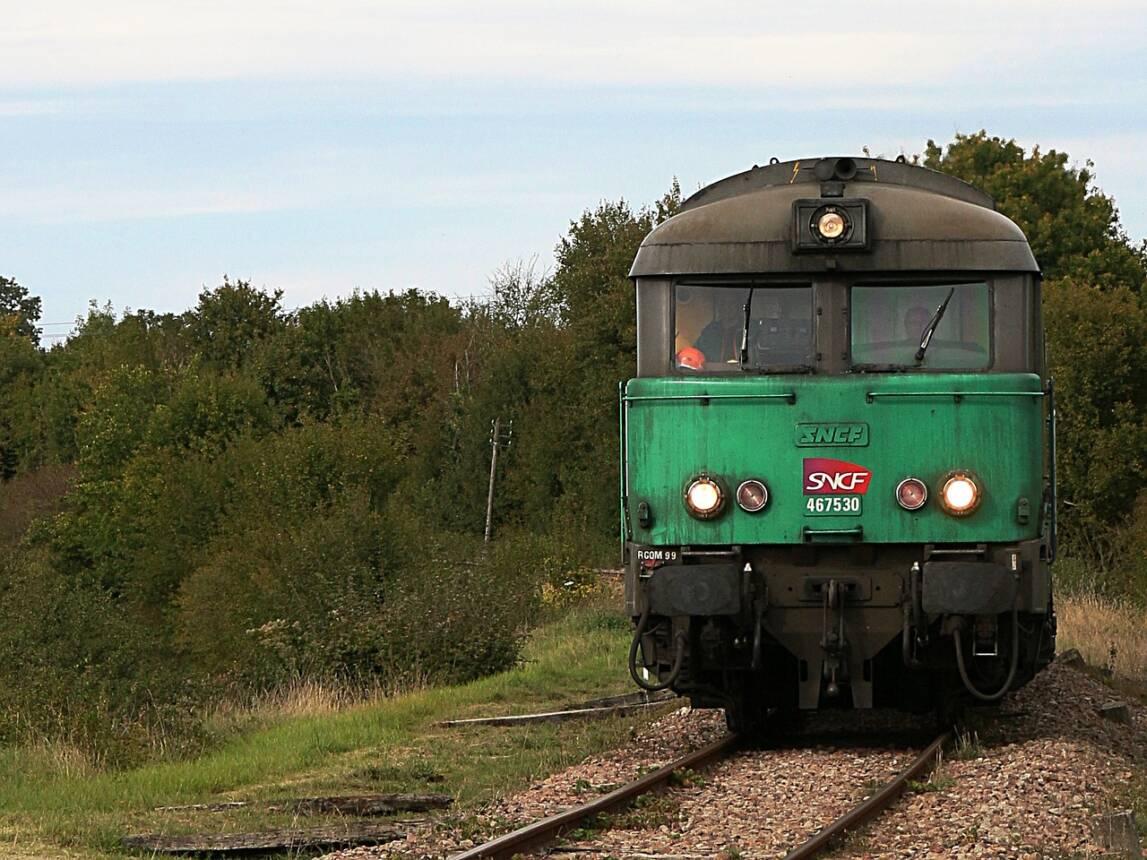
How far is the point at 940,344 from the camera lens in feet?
37.3

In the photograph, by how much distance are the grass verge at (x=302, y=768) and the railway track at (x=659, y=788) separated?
891 mm

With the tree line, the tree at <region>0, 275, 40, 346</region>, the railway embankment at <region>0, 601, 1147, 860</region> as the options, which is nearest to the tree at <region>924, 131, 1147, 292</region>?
the tree line

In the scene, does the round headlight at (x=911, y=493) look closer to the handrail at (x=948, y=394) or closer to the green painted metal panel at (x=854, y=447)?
the green painted metal panel at (x=854, y=447)

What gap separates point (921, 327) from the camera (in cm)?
1143

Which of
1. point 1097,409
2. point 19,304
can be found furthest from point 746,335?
point 19,304

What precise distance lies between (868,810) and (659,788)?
4.63 feet

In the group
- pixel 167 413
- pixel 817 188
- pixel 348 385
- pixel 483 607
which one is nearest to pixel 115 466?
pixel 167 413

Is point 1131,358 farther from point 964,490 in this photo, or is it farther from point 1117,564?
point 964,490

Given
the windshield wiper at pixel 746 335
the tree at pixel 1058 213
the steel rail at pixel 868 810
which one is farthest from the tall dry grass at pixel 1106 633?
the tree at pixel 1058 213

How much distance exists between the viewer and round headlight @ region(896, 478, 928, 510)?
1109 centimetres

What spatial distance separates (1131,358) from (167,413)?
3960 centimetres

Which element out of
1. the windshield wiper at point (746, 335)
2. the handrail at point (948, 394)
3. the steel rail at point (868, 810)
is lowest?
the steel rail at point (868, 810)

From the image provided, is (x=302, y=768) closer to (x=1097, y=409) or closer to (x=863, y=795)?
(x=863, y=795)

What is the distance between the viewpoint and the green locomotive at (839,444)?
36.4ft
